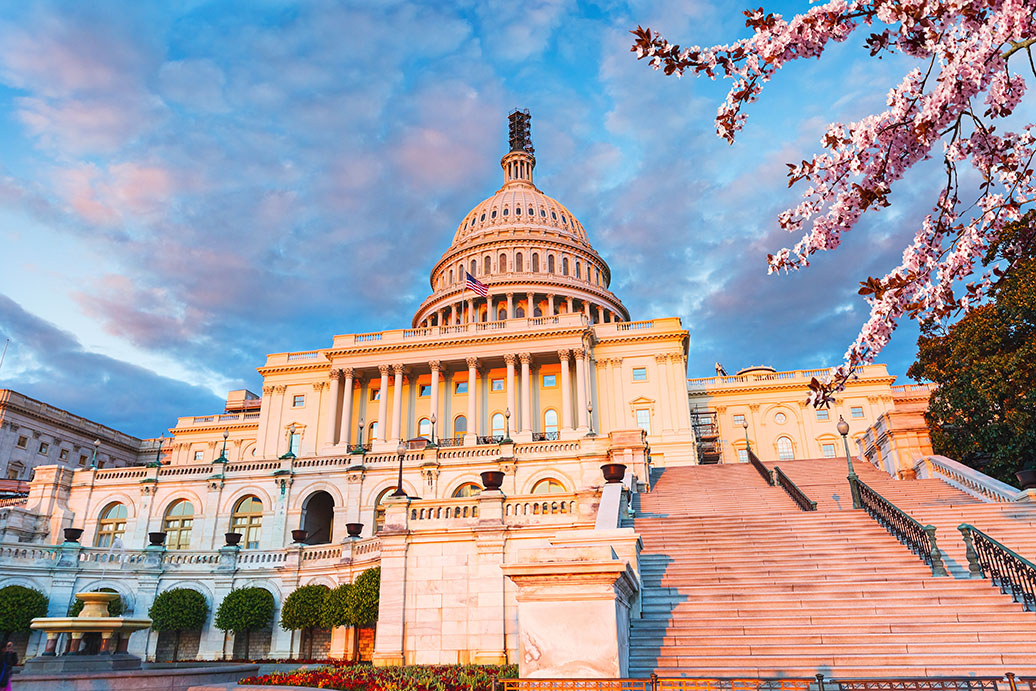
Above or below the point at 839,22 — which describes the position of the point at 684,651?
below

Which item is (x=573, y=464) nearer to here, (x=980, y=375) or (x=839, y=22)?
(x=980, y=375)

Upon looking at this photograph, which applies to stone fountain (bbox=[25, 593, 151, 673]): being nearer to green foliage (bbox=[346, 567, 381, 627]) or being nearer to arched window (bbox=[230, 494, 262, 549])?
green foliage (bbox=[346, 567, 381, 627])

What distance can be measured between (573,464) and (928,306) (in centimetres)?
2922

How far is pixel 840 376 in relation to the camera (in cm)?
748

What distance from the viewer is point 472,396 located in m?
60.9

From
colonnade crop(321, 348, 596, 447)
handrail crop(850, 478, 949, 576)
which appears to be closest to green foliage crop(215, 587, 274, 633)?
handrail crop(850, 478, 949, 576)

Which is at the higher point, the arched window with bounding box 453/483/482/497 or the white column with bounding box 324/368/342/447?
the white column with bounding box 324/368/342/447

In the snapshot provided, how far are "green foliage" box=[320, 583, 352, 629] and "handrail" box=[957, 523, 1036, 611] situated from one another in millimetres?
18440

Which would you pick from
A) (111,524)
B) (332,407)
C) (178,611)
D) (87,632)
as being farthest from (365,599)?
(332,407)

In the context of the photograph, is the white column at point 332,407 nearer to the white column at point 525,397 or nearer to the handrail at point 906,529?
the white column at point 525,397

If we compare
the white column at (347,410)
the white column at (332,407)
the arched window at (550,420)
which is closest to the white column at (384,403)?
the white column at (347,410)

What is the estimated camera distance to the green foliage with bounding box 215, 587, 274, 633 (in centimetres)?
2705

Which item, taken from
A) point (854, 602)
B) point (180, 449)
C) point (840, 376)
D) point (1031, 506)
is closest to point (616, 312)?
point (180, 449)

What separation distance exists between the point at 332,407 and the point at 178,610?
3634 centimetres
